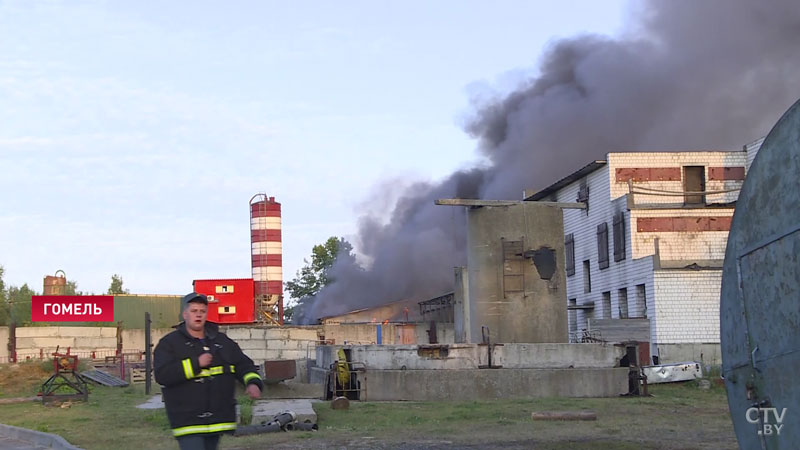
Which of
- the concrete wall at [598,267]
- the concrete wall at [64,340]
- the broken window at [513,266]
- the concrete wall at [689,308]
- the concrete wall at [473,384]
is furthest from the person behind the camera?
the concrete wall at [64,340]

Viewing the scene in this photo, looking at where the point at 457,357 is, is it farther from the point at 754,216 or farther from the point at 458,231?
the point at 458,231

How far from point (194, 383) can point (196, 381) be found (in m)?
0.02

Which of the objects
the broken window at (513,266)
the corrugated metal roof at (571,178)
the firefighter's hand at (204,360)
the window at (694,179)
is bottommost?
the firefighter's hand at (204,360)

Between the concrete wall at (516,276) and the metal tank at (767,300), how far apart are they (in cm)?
1857

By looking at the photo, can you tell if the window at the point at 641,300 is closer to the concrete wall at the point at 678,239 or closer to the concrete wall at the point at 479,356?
the concrete wall at the point at 678,239

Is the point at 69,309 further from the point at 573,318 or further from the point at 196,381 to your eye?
the point at 196,381

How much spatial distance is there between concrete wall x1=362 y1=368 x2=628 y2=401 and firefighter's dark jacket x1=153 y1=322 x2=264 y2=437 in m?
16.0

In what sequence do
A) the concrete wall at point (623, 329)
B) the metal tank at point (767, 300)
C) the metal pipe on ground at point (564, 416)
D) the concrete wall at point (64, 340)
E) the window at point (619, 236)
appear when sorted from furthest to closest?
the concrete wall at point (64, 340), the window at point (619, 236), the concrete wall at point (623, 329), the metal pipe on ground at point (564, 416), the metal tank at point (767, 300)

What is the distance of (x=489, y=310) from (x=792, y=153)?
19.6 meters

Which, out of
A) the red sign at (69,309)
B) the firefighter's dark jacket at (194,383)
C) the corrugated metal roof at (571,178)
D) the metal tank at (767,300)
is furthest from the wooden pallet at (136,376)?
the metal tank at (767,300)

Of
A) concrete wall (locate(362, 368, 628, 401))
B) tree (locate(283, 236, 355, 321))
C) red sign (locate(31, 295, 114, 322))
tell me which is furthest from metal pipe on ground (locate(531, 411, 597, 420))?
tree (locate(283, 236, 355, 321))

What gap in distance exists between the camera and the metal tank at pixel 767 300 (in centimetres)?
617

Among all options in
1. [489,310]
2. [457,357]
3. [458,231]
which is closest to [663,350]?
[489,310]

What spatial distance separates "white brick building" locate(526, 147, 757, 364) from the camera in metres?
36.0
